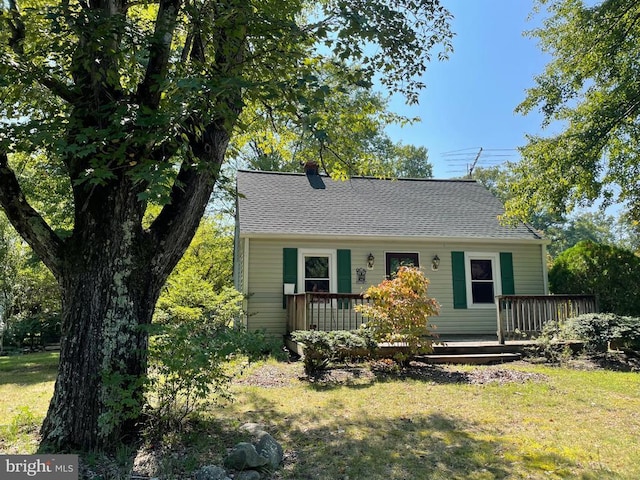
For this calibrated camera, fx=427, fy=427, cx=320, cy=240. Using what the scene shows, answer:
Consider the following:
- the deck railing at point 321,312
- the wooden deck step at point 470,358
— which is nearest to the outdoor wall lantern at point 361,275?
the deck railing at point 321,312

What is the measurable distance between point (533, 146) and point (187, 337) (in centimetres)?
988

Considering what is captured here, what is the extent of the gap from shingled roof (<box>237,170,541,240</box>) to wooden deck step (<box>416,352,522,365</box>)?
390 cm

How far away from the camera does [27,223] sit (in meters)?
4.09

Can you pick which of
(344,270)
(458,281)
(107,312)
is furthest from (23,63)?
(458,281)

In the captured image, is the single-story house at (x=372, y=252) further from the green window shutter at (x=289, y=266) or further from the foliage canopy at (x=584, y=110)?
the foliage canopy at (x=584, y=110)

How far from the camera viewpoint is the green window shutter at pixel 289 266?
10938 millimetres

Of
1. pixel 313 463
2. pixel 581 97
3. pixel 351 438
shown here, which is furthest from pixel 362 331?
pixel 581 97

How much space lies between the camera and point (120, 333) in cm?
395

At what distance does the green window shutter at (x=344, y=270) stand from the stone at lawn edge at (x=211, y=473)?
797 cm

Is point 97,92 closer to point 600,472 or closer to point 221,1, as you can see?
point 221,1

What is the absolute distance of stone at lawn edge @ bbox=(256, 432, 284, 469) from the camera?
3.57 m

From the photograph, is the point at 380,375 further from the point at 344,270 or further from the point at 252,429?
the point at 344,270

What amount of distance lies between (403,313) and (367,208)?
5945mm

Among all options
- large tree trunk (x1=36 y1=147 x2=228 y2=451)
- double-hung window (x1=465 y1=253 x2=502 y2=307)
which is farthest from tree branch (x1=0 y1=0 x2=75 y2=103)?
double-hung window (x1=465 y1=253 x2=502 y2=307)
